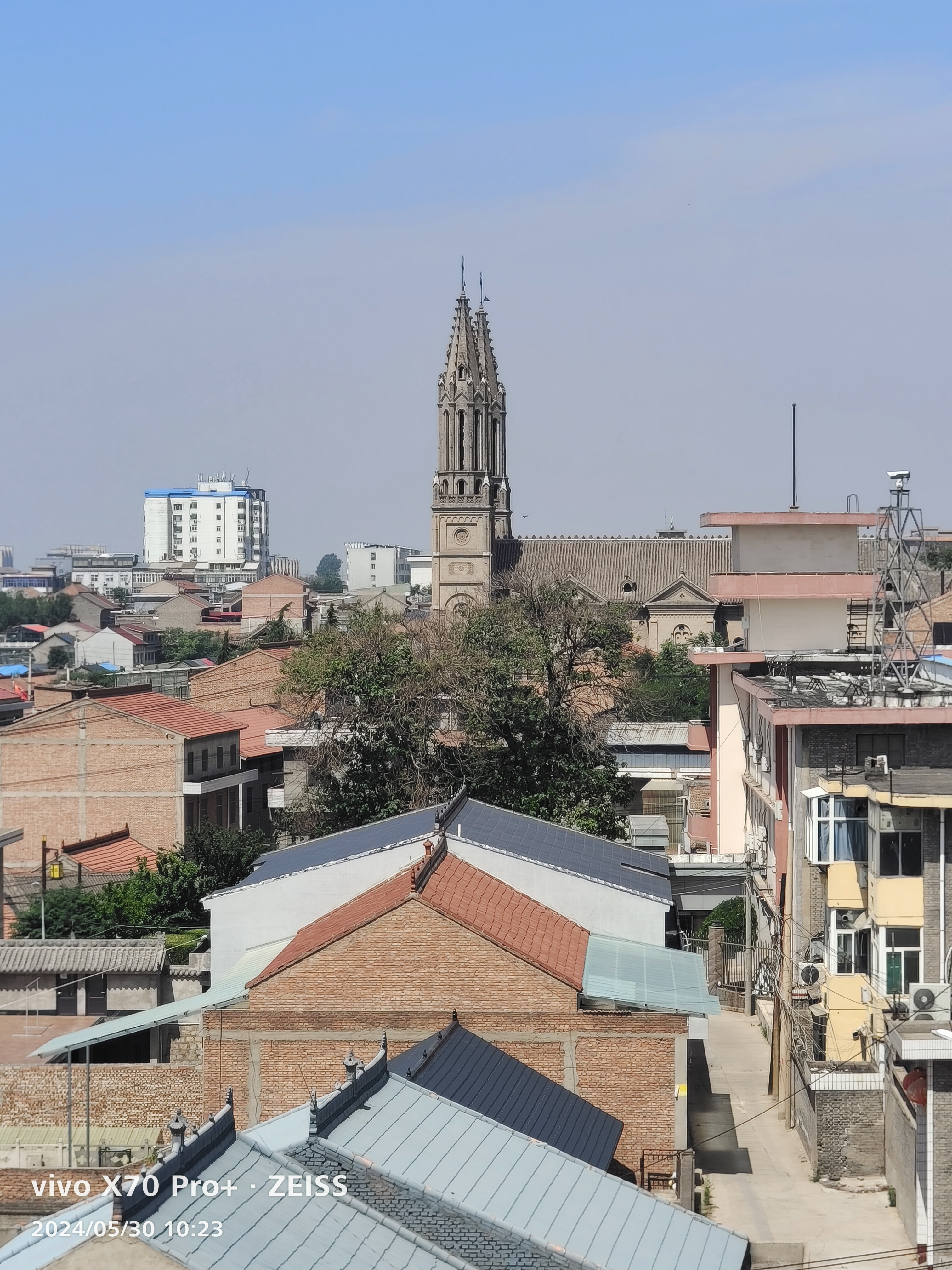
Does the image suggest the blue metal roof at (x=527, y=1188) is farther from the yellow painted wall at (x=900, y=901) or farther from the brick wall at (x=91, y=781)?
the brick wall at (x=91, y=781)

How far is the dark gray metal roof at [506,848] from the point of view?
23.9 m

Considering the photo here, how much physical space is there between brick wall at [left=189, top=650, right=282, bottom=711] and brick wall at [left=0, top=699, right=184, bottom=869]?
15374 millimetres

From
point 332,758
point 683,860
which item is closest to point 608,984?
point 683,860

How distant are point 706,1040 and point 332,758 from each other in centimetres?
1213

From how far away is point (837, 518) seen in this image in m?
33.5

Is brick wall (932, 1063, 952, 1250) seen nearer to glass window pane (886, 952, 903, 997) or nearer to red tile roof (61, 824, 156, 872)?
glass window pane (886, 952, 903, 997)

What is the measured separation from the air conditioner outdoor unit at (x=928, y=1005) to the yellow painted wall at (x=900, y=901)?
1204 millimetres

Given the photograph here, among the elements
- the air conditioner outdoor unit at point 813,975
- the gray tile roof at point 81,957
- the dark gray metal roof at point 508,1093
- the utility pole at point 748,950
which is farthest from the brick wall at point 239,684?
the dark gray metal roof at point 508,1093

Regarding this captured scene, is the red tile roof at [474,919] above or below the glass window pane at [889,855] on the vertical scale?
below

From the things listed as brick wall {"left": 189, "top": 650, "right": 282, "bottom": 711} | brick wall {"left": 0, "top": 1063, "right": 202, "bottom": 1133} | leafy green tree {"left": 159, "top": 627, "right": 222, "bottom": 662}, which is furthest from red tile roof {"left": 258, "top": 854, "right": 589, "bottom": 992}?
leafy green tree {"left": 159, "top": 627, "right": 222, "bottom": 662}

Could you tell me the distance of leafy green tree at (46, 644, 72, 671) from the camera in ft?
436

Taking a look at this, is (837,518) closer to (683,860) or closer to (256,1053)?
(683,860)

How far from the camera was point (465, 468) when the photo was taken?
9981 cm

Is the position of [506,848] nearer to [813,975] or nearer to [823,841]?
[823,841]
